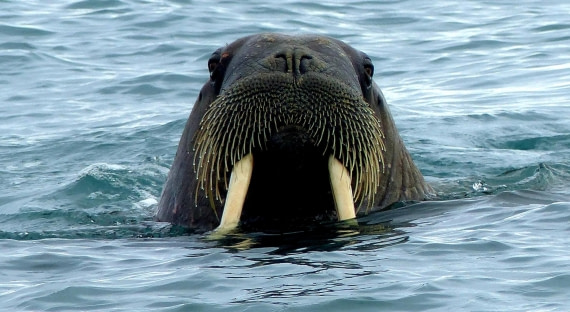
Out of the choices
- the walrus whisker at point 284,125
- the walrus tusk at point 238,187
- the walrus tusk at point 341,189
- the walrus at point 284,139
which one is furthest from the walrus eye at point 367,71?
the walrus tusk at point 238,187

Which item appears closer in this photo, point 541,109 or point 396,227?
point 396,227

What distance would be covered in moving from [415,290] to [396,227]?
1.57 metres

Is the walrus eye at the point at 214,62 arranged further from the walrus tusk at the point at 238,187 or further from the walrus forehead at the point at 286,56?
the walrus tusk at the point at 238,187

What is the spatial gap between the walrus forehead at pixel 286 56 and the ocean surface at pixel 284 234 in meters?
1.03

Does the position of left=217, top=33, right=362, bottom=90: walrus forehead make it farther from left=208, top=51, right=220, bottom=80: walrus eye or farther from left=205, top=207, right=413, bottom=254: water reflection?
left=205, top=207, right=413, bottom=254: water reflection

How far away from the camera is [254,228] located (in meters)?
7.85

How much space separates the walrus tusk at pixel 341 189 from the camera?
24.4ft

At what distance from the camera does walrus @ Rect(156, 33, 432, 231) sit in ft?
23.6

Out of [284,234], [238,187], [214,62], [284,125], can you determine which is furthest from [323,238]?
[214,62]

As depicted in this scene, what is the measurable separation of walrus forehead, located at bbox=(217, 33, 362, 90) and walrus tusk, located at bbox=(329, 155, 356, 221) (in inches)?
20.0

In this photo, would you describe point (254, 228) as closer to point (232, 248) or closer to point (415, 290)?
point (232, 248)


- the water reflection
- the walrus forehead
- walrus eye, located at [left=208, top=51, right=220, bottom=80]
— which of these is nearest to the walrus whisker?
the walrus forehead

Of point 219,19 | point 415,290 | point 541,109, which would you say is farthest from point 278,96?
point 219,19

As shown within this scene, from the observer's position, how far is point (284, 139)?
23.9 feet
